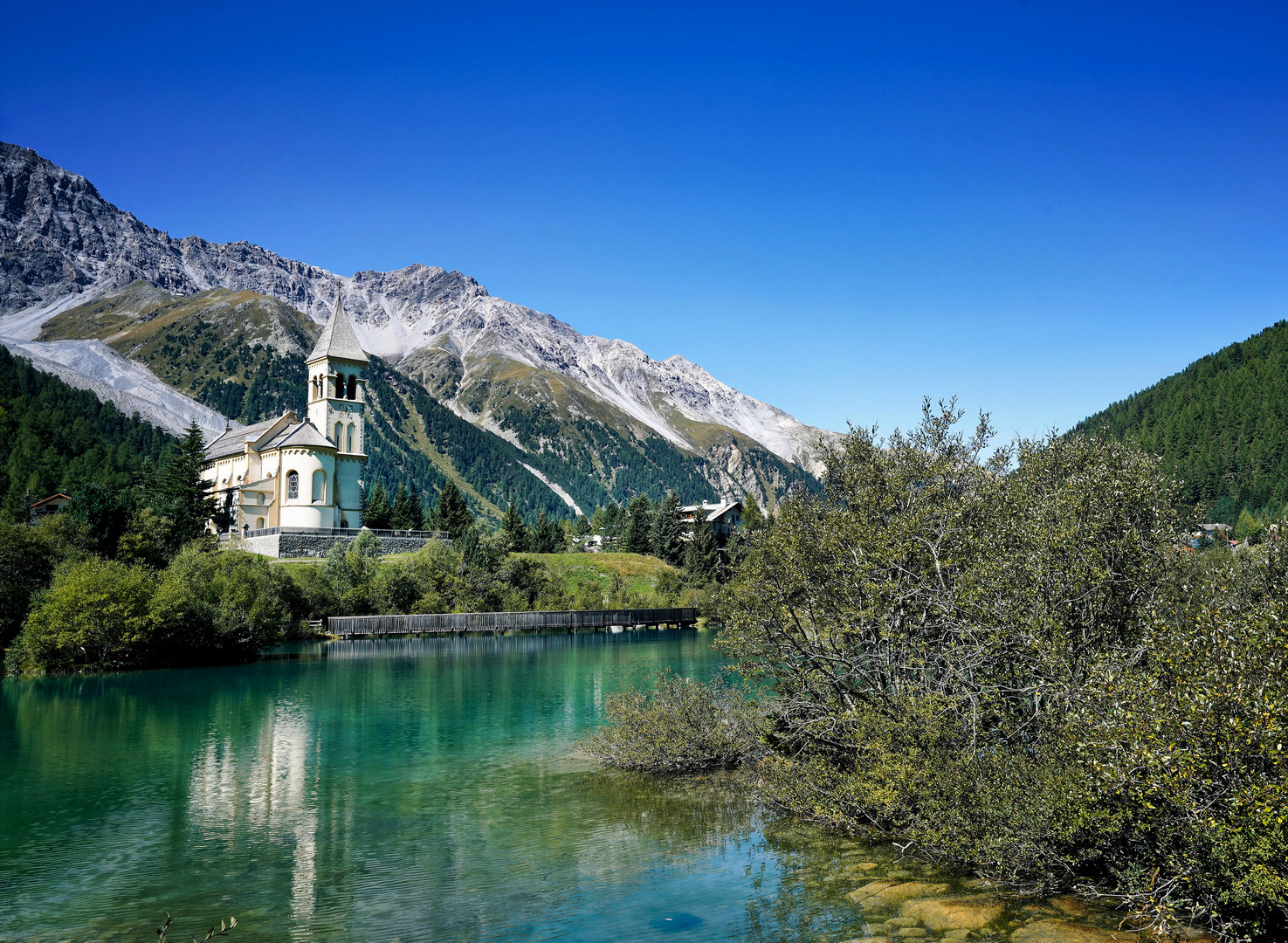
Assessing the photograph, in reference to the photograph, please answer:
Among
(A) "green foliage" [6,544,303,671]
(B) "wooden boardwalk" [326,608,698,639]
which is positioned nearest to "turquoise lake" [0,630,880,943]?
(A) "green foliage" [6,544,303,671]

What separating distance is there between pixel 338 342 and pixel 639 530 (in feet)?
155

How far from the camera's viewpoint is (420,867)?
741 inches

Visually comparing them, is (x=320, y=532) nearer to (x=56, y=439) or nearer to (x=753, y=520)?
(x=753, y=520)

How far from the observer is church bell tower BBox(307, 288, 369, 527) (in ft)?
315

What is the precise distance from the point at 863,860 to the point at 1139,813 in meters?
6.38

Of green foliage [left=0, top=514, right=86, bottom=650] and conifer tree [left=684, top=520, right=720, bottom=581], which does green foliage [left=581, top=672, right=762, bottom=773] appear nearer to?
green foliage [left=0, top=514, right=86, bottom=650]

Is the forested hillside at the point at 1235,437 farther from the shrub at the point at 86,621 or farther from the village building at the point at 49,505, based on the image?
the village building at the point at 49,505

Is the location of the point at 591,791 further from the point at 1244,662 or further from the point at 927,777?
the point at 1244,662

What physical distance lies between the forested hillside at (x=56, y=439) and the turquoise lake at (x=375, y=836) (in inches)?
2817

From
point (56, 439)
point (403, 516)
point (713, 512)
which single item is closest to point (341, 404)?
point (403, 516)

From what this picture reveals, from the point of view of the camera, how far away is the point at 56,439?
129125mm

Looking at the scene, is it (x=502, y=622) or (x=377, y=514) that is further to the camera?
(x=377, y=514)

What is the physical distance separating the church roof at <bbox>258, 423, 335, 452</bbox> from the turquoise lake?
5326cm

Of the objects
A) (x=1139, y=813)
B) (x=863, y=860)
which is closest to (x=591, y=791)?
(x=863, y=860)
